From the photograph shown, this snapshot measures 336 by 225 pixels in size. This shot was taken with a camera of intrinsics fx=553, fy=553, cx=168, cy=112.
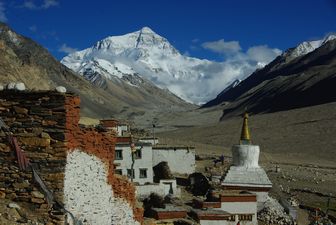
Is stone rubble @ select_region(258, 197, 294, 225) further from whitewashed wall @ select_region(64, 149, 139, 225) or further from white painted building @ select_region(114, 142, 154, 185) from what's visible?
whitewashed wall @ select_region(64, 149, 139, 225)

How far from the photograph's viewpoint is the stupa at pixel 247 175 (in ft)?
92.7

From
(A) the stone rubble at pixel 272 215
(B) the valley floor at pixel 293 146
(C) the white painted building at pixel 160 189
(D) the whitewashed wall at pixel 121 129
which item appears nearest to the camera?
Answer: (A) the stone rubble at pixel 272 215

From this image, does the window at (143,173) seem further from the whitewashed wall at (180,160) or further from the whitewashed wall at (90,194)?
the whitewashed wall at (90,194)

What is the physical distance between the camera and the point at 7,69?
3676 inches

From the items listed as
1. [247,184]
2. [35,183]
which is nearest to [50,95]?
[35,183]

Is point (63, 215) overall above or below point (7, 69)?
below

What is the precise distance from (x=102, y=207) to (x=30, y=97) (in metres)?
2.40

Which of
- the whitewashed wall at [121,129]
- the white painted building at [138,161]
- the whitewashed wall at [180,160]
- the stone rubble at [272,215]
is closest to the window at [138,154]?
the white painted building at [138,161]

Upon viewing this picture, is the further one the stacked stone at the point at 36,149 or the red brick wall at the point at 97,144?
the red brick wall at the point at 97,144

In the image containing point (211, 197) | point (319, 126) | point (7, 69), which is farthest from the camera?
point (319, 126)

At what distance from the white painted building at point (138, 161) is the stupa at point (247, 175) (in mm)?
8688

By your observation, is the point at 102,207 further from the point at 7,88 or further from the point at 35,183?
the point at 7,88

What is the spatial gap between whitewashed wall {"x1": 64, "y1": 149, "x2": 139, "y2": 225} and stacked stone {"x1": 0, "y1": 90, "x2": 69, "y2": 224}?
21 cm

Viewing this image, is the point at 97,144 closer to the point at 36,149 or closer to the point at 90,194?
the point at 90,194
